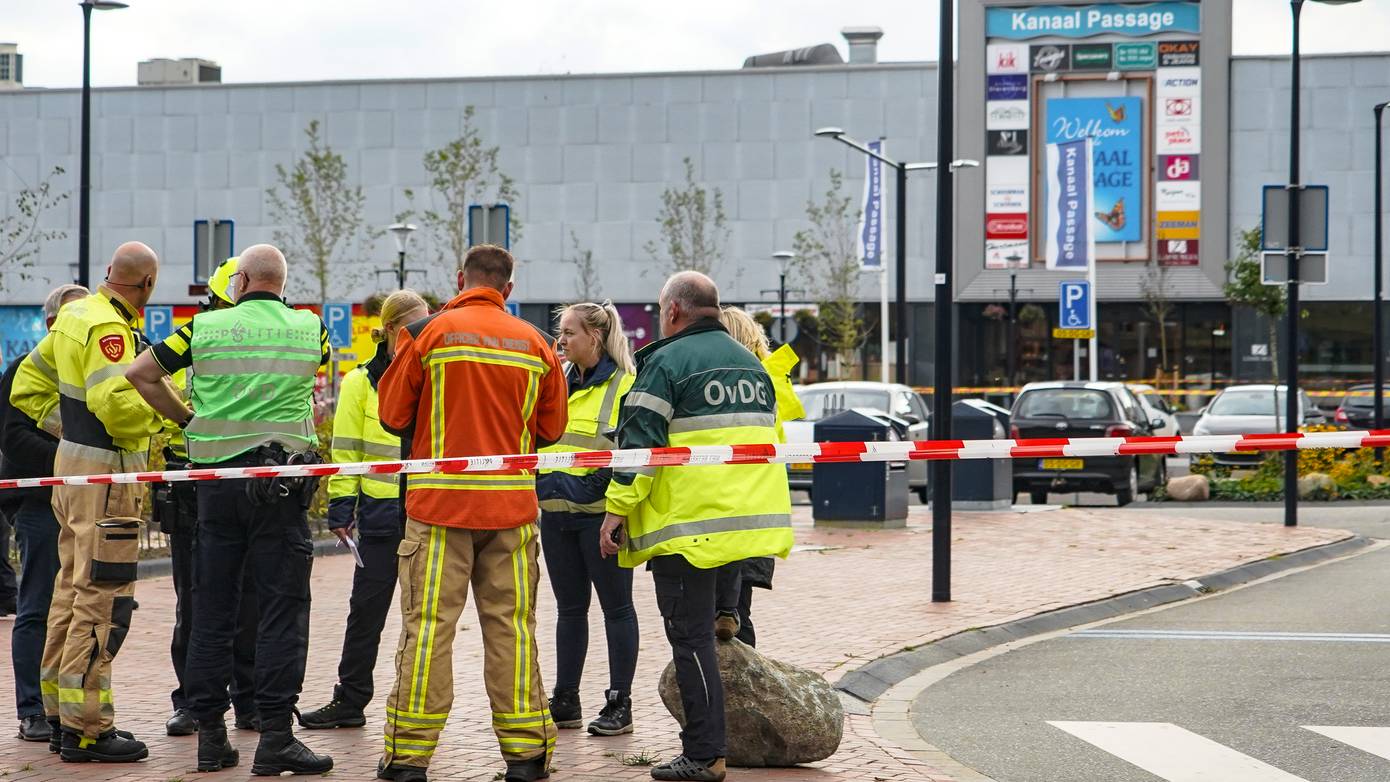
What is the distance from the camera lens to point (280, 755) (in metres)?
6.32

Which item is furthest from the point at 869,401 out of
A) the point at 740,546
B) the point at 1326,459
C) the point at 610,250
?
the point at 610,250

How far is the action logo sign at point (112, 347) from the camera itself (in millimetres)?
6727

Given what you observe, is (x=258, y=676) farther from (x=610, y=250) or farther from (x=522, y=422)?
(x=610, y=250)

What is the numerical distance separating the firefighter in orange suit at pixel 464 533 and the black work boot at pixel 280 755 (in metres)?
0.30

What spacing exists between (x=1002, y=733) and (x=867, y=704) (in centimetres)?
88

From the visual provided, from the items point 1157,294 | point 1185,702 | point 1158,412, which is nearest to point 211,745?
point 1185,702

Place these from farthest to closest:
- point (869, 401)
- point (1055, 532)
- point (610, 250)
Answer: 1. point (610, 250)
2. point (869, 401)
3. point (1055, 532)

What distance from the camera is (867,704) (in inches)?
332

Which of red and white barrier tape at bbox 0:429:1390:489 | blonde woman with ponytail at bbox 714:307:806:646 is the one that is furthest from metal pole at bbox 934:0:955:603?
red and white barrier tape at bbox 0:429:1390:489

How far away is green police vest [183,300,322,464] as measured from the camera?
6441mm

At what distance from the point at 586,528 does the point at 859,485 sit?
10.3 m

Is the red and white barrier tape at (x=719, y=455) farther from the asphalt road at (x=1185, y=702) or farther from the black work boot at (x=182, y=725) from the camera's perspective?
the asphalt road at (x=1185, y=702)

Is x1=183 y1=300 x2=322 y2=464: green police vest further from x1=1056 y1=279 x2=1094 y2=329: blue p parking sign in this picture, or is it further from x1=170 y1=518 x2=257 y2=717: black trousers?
x1=1056 y1=279 x2=1094 y2=329: blue p parking sign

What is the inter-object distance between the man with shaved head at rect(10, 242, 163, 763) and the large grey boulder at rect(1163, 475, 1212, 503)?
57.7ft
